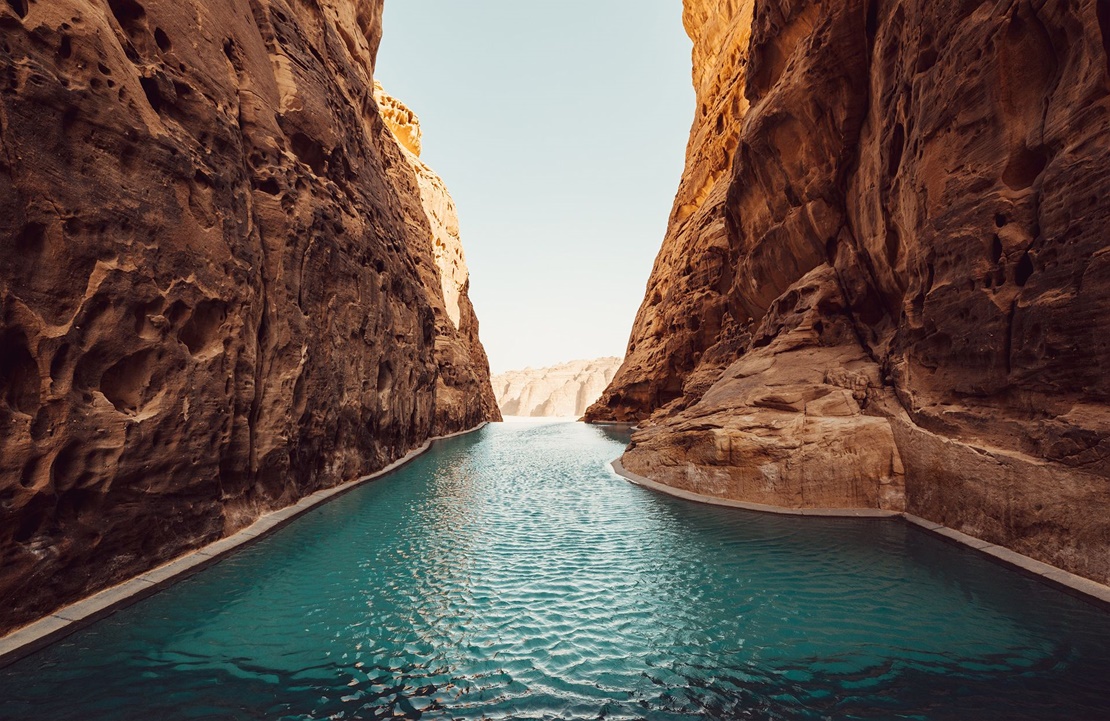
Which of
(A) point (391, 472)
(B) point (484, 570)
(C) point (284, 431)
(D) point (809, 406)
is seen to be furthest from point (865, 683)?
(A) point (391, 472)

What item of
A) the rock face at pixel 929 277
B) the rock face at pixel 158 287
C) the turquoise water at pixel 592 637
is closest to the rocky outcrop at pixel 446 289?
the rock face at pixel 158 287

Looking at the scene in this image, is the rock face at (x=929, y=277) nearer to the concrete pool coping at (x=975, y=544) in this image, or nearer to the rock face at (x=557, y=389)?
the concrete pool coping at (x=975, y=544)

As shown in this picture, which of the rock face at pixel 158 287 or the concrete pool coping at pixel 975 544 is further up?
the rock face at pixel 158 287

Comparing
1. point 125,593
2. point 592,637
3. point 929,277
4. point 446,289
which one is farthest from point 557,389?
point 592,637

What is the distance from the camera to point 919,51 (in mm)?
11711

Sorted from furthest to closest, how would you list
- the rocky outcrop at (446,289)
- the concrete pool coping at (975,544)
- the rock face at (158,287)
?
the rocky outcrop at (446,289) → the concrete pool coping at (975,544) → the rock face at (158,287)

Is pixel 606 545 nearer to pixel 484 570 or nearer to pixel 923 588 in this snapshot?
pixel 484 570

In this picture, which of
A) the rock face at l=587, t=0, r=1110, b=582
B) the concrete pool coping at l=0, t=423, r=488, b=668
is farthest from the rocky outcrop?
the rock face at l=587, t=0, r=1110, b=582

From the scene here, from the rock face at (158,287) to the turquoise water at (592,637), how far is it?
5.64 ft

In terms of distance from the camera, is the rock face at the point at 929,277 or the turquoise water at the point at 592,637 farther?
the rock face at the point at 929,277

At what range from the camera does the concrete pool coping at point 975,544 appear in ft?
23.2

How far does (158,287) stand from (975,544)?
54.4 feet

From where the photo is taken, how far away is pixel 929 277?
453 inches

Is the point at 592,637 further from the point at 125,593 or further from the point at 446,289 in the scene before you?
the point at 446,289
